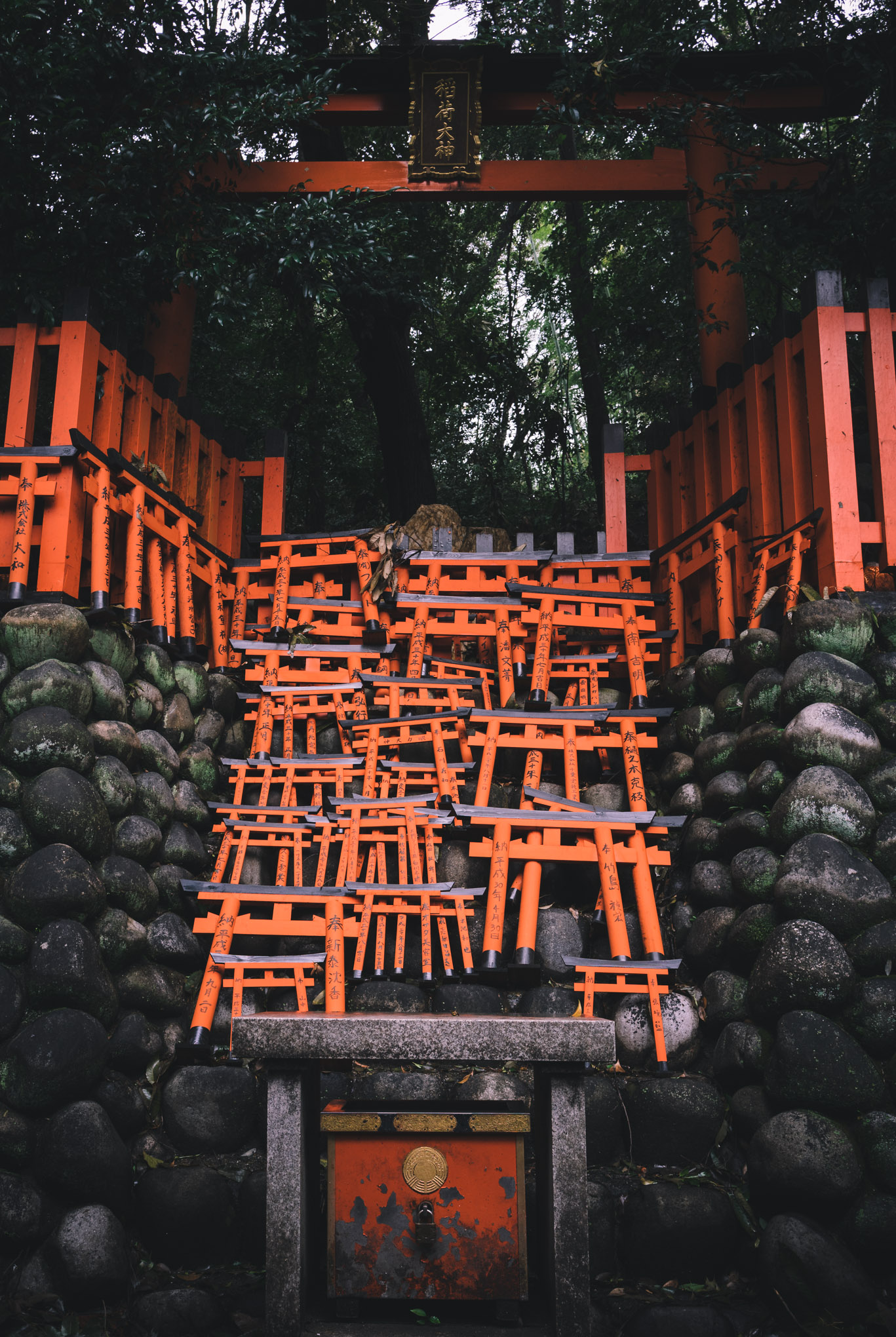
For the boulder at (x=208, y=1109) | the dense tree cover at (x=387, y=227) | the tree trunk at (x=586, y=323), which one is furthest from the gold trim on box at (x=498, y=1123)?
the tree trunk at (x=586, y=323)

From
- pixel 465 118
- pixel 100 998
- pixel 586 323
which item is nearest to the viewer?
pixel 100 998

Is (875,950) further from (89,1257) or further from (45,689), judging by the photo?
(45,689)

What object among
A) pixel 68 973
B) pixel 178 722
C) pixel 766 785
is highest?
pixel 178 722

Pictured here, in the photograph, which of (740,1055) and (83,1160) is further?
(740,1055)

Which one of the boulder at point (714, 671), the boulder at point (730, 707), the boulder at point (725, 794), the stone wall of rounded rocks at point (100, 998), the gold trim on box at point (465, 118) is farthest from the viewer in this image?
the gold trim on box at point (465, 118)

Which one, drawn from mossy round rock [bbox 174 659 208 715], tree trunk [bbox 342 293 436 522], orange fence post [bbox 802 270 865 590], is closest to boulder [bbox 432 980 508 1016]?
mossy round rock [bbox 174 659 208 715]

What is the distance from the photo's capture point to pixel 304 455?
14.4m

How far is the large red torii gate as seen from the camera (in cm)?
892

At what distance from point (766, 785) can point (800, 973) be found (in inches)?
47.6

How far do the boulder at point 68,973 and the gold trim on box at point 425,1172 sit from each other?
1.89 metres

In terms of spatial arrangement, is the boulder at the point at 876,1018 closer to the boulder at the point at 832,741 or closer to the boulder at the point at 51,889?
the boulder at the point at 832,741

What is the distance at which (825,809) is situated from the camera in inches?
205

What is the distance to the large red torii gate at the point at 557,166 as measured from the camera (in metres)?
8.92

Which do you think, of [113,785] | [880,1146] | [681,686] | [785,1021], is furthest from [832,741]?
[113,785]
